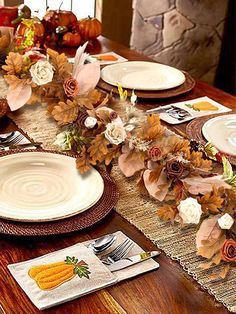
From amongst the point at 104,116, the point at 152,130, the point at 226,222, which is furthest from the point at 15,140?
the point at 226,222

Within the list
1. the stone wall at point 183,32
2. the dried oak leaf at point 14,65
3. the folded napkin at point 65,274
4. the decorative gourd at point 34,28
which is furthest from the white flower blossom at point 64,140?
the stone wall at point 183,32

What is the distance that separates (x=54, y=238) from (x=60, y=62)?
20.8 inches

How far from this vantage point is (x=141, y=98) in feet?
6.08

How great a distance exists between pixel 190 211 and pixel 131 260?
0.14 metres

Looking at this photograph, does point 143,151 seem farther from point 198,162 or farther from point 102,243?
point 102,243

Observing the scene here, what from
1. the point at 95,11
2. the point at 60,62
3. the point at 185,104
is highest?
the point at 60,62

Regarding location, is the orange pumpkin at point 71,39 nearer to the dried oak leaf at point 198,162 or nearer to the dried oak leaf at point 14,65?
the dried oak leaf at point 14,65

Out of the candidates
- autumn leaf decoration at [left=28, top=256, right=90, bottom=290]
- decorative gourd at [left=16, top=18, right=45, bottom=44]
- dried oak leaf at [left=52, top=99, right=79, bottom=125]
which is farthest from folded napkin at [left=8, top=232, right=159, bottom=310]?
decorative gourd at [left=16, top=18, right=45, bottom=44]

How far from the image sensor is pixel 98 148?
1306mm

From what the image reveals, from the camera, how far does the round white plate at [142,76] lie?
1939 mm

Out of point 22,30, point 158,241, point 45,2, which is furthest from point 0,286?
point 45,2

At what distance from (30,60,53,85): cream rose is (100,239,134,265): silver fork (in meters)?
0.50

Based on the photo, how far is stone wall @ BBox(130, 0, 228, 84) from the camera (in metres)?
3.53

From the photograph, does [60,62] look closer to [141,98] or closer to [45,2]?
[141,98]
